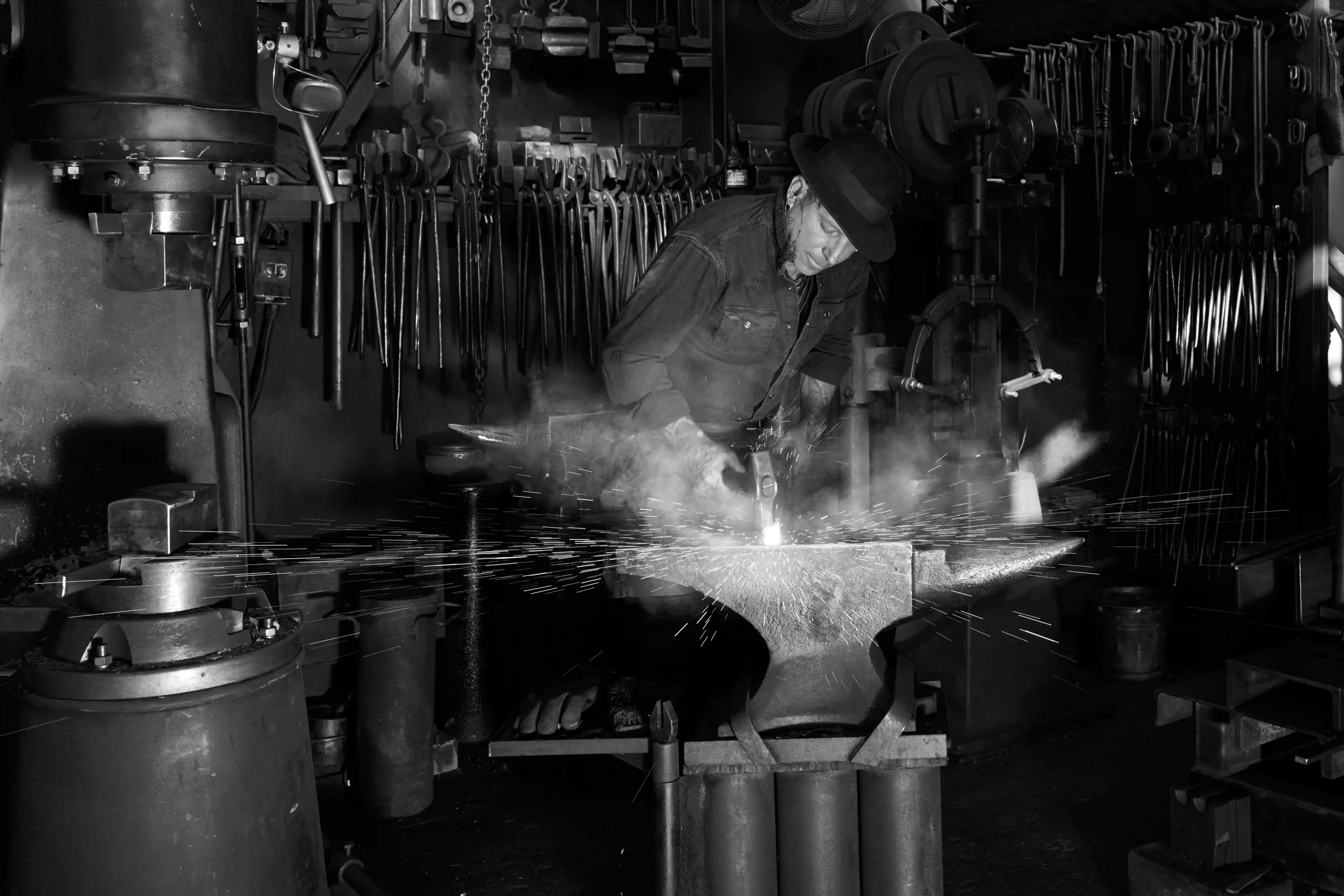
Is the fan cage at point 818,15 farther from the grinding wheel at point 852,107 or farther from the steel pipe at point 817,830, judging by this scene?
the steel pipe at point 817,830

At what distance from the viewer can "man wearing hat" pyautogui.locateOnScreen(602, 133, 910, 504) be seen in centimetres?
301

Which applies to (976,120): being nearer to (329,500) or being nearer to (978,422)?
(978,422)

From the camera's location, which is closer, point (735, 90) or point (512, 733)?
point (512, 733)

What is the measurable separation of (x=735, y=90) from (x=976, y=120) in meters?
1.37

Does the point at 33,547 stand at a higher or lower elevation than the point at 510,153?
lower

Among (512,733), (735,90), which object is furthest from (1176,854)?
(735,90)

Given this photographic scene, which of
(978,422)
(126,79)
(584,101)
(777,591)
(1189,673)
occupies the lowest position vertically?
(1189,673)

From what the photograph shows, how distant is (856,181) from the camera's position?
9.86 ft

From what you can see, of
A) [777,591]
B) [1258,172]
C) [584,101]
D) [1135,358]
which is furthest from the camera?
[1135,358]

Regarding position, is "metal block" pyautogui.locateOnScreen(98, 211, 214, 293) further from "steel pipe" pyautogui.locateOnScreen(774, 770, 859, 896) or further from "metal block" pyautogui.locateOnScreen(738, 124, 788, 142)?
"metal block" pyautogui.locateOnScreen(738, 124, 788, 142)

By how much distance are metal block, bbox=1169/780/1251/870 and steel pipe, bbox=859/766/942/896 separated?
2.20ft

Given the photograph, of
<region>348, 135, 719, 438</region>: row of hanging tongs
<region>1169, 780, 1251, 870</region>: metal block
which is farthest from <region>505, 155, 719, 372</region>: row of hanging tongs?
<region>1169, 780, 1251, 870</region>: metal block

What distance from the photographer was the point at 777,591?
2.52m

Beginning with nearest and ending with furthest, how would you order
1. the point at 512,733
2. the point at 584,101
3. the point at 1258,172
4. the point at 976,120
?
the point at 512,733 < the point at 976,120 < the point at 1258,172 < the point at 584,101
